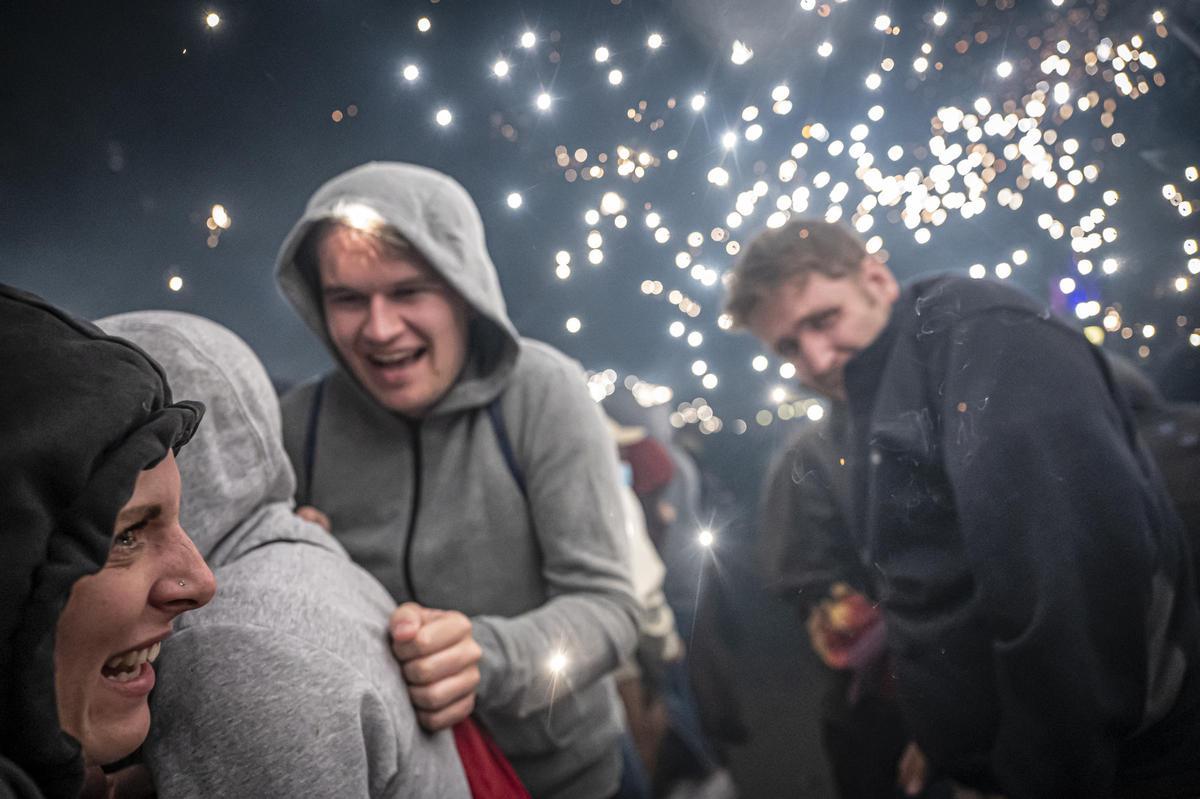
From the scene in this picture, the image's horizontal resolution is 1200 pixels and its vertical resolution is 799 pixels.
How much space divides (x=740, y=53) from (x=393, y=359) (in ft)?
1.57

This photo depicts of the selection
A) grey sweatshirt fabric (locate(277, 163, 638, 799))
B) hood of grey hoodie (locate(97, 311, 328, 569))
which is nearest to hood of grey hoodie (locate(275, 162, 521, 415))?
grey sweatshirt fabric (locate(277, 163, 638, 799))

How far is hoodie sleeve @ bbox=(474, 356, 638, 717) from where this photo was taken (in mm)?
618

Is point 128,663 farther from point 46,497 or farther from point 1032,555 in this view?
point 1032,555

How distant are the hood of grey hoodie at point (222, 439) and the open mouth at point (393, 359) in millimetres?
115

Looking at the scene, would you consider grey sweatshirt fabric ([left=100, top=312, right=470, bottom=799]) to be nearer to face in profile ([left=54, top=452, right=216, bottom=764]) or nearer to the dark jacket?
face in profile ([left=54, top=452, right=216, bottom=764])

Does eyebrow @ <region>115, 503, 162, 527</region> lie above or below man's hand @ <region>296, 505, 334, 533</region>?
above

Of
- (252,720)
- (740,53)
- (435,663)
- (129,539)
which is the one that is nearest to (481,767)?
(435,663)

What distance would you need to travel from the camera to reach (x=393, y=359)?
67 cm

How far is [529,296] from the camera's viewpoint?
771 millimetres

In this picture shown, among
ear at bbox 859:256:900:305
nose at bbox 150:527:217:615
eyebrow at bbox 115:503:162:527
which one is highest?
ear at bbox 859:256:900:305

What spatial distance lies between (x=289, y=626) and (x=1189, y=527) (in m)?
0.69

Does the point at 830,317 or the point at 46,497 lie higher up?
the point at 830,317

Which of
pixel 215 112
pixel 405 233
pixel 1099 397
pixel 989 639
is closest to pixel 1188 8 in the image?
pixel 1099 397

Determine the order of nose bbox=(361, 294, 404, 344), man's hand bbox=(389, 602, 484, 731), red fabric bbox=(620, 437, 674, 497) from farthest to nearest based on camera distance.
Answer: red fabric bbox=(620, 437, 674, 497), nose bbox=(361, 294, 404, 344), man's hand bbox=(389, 602, 484, 731)
